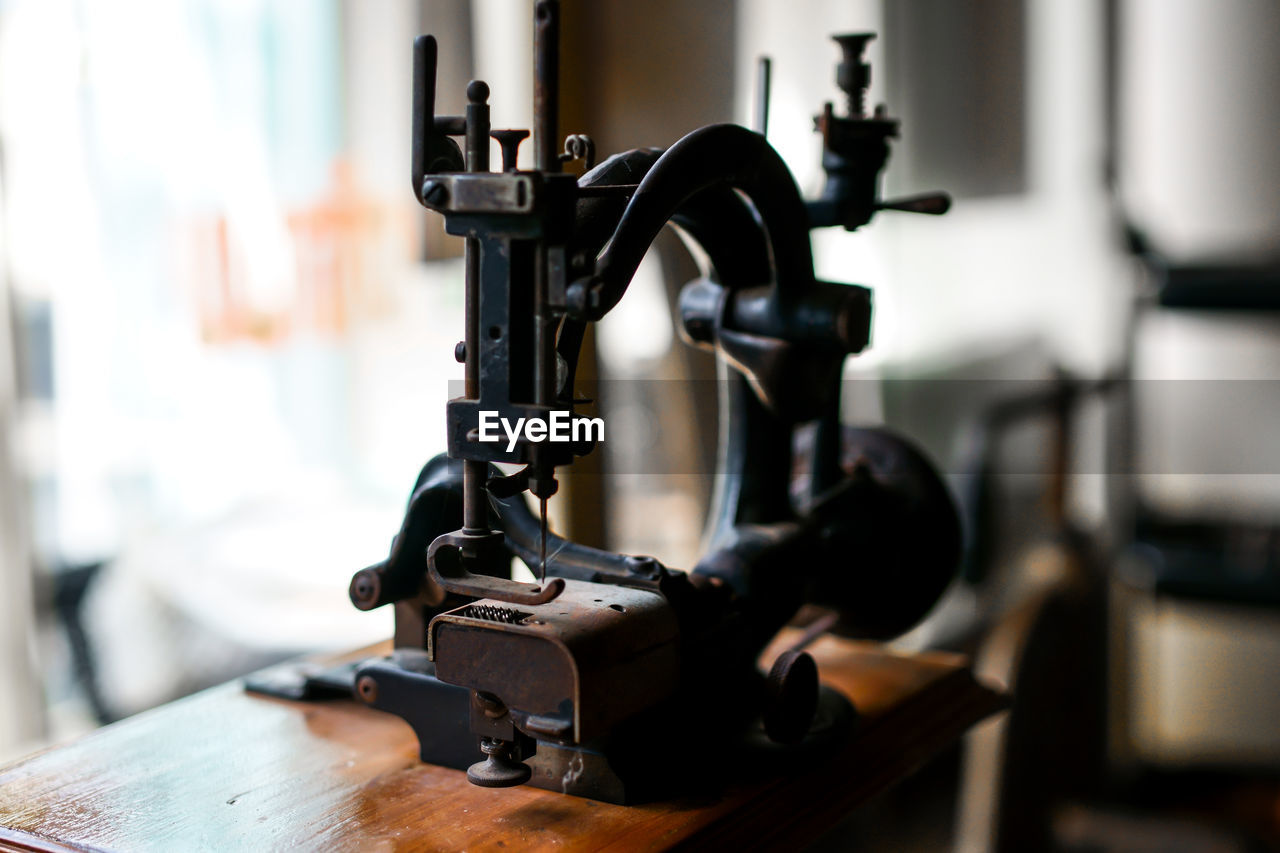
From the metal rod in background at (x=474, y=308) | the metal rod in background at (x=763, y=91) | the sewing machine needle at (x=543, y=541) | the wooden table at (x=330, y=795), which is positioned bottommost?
the wooden table at (x=330, y=795)

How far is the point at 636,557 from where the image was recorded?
908mm

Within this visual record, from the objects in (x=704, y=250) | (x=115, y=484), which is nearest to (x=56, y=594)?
(x=115, y=484)

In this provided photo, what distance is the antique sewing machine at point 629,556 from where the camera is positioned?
756 mm

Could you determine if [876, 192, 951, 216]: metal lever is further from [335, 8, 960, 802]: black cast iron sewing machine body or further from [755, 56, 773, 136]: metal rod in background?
[755, 56, 773, 136]: metal rod in background

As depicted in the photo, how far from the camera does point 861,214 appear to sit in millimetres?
1143

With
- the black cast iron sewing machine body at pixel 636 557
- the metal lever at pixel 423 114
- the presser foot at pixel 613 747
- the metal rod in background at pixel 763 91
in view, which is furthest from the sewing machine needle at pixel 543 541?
the metal rod in background at pixel 763 91

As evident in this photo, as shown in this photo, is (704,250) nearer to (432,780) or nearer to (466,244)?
(466,244)

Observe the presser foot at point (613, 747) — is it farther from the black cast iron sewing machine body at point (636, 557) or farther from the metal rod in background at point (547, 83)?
the metal rod in background at point (547, 83)

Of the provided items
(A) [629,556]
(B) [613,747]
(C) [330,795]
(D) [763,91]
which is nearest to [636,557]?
(A) [629,556]

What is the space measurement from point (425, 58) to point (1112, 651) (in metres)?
2.06

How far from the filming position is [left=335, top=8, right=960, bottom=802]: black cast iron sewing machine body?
76 centimetres

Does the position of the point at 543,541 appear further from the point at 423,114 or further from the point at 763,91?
the point at 763,91

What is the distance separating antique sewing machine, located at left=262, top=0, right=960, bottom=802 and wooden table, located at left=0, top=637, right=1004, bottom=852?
3 centimetres

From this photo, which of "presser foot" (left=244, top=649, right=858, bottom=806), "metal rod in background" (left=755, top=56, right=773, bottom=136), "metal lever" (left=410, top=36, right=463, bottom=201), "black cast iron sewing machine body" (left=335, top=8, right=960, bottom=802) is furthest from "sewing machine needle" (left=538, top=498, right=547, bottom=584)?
"metal rod in background" (left=755, top=56, right=773, bottom=136)
